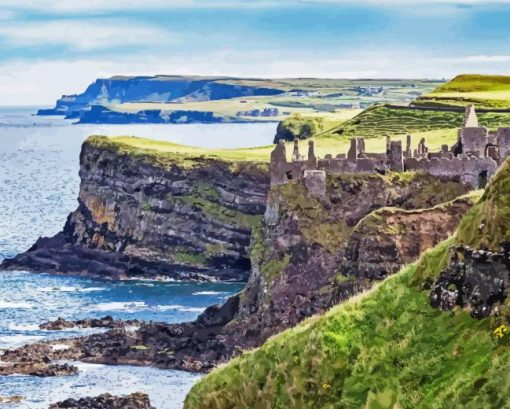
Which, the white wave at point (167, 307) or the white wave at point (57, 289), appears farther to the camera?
the white wave at point (57, 289)

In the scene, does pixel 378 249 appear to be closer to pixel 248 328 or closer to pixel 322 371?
pixel 248 328

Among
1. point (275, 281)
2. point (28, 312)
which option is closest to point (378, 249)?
point (275, 281)

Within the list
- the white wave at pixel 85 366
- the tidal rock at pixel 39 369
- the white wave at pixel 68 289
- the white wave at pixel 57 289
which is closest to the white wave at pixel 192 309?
the white wave at pixel 68 289

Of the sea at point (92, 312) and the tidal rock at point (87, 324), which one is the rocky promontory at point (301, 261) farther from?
the sea at point (92, 312)

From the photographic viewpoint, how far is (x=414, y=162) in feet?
424

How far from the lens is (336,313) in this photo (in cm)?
4688

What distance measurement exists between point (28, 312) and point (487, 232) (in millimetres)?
114833

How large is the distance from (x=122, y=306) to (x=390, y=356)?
11570cm

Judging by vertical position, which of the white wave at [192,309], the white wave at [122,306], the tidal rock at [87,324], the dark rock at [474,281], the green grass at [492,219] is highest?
the green grass at [492,219]

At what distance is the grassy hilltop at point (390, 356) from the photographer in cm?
4034

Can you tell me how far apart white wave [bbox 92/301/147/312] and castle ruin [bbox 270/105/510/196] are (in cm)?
3280

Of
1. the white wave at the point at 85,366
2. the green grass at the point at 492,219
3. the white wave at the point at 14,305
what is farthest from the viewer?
the white wave at the point at 14,305

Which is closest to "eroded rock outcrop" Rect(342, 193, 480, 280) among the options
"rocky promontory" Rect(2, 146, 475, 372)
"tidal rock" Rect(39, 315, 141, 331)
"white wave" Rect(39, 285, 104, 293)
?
"rocky promontory" Rect(2, 146, 475, 372)

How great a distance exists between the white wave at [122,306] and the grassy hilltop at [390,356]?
107 metres
